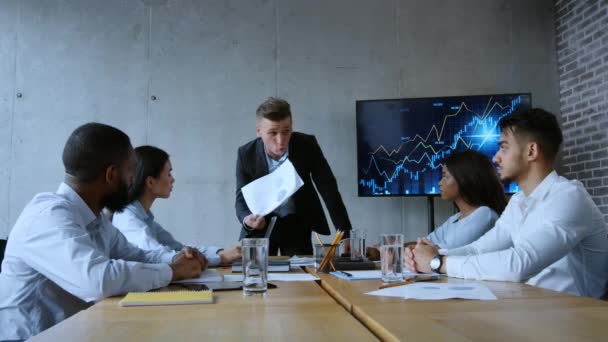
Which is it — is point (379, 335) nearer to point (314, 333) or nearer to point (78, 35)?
point (314, 333)

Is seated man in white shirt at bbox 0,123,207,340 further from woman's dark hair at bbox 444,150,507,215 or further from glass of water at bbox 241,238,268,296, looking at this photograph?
woman's dark hair at bbox 444,150,507,215

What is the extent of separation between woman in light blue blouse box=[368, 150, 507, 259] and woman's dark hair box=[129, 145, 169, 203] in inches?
54.4

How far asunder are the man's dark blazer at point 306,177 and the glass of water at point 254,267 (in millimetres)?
1509

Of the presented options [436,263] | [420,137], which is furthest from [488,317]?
[420,137]

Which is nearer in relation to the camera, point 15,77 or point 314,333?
point 314,333

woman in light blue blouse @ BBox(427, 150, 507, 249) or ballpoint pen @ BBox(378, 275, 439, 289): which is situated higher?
woman in light blue blouse @ BBox(427, 150, 507, 249)

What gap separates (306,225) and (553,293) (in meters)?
Answer: 1.76

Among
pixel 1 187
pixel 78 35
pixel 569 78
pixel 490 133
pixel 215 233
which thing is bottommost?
pixel 215 233

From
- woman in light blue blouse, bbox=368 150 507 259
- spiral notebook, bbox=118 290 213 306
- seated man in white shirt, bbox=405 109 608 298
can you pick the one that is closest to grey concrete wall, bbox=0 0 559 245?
woman in light blue blouse, bbox=368 150 507 259

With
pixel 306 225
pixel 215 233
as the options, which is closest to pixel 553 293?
pixel 306 225

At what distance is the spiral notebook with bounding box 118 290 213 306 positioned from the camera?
110 centimetres

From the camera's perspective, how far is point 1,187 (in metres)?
4.09

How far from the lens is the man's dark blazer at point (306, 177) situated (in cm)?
288

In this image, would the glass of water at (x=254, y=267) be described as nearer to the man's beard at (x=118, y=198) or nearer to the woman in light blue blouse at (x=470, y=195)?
the man's beard at (x=118, y=198)
